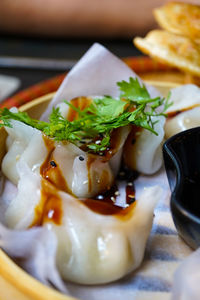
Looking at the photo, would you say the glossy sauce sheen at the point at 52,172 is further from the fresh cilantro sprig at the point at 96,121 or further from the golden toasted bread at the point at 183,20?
the golden toasted bread at the point at 183,20

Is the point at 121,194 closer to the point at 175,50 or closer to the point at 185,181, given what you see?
the point at 185,181

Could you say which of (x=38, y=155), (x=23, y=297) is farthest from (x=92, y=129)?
(x=23, y=297)

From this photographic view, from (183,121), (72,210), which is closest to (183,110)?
(183,121)

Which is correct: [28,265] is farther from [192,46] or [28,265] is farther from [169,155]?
[192,46]

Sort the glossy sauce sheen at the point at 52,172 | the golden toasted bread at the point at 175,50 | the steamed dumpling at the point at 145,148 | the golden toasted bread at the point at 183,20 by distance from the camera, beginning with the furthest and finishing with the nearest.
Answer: the golden toasted bread at the point at 183,20, the golden toasted bread at the point at 175,50, the steamed dumpling at the point at 145,148, the glossy sauce sheen at the point at 52,172

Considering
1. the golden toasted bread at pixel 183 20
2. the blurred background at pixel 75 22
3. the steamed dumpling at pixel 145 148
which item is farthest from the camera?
the blurred background at pixel 75 22

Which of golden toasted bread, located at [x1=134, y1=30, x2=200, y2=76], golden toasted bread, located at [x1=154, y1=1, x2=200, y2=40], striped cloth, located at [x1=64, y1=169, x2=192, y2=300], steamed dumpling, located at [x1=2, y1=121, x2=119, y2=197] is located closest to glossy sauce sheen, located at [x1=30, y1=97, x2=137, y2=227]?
steamed dumpling, located at [x1=2, y1=121, x2=119, y2=197]

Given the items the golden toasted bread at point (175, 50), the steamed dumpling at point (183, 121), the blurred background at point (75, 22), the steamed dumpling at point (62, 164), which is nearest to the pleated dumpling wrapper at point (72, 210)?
the steamed dumpling at point (62, 164)
